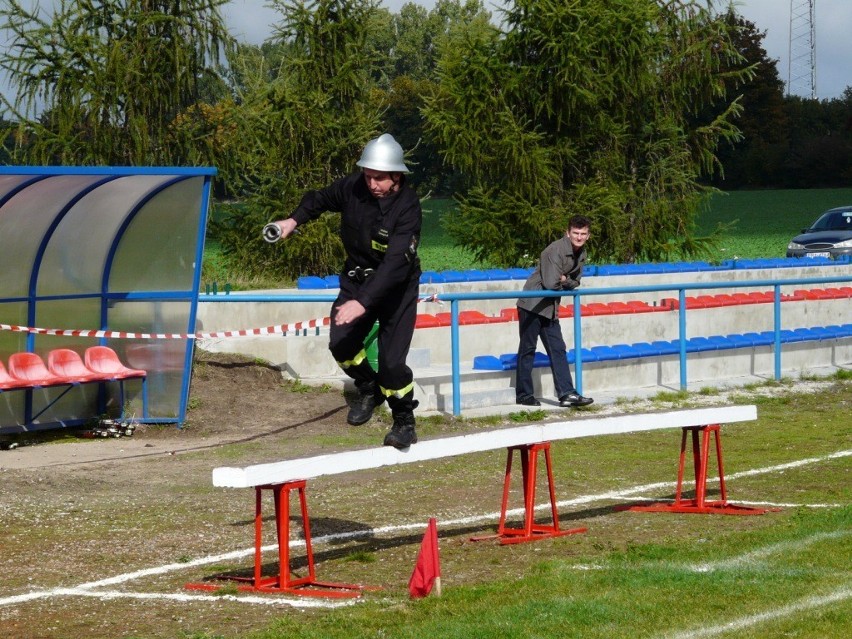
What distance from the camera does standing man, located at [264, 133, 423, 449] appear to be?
25.6 ft

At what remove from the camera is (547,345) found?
1509cm

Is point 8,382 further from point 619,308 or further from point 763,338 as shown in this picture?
point 763,338

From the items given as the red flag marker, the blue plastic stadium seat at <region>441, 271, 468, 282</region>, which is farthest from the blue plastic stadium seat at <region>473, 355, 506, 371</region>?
the red flag marker

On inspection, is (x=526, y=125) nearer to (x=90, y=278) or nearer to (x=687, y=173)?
(x=687, y=173)

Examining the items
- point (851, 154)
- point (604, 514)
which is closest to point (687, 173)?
point (604, 514)

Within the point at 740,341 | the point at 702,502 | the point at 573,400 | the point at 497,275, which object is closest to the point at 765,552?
the point at 702,502

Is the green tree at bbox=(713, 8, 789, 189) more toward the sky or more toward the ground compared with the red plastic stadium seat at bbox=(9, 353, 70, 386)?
more toward the sky

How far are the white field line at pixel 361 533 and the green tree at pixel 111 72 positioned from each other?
10742 millimetres

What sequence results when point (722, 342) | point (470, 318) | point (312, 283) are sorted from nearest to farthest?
point (470, 318), point (722, 342), point (312, 283)

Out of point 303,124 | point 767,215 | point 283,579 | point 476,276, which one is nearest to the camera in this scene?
point 283,579

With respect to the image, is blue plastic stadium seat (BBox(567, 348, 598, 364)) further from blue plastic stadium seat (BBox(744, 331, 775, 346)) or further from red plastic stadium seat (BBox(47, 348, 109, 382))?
red plastic stadium seat (BBox(47, 348, 109, 382))

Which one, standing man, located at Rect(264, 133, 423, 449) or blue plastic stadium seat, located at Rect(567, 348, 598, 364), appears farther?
blue plastic stadium seat, located at Rect(567, 348, 598, 364)

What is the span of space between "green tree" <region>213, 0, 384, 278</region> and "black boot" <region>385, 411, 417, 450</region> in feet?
48.0

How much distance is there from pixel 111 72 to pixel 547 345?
7.72 m
